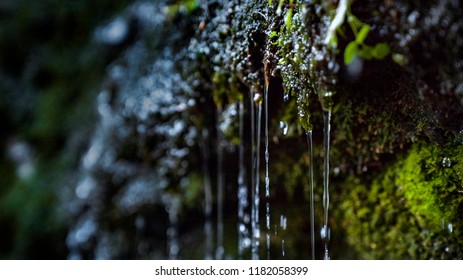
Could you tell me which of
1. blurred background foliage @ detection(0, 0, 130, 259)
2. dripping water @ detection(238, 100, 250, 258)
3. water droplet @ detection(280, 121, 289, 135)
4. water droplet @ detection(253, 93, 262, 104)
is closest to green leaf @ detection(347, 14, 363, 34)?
water droplet @ detection(253, 93, 262, 104)

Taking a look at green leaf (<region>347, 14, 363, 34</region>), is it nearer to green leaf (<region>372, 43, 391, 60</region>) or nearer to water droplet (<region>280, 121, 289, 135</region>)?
green leaf (<region>372, 43, 391, 60</region>)

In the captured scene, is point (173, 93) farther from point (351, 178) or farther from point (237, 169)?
point (351, 178)

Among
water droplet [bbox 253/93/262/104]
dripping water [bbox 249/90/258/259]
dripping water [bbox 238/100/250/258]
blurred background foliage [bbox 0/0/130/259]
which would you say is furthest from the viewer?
blurred background foliage [bbox 0/0/130/259]

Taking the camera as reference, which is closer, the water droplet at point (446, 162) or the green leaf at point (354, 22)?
the green leaf at point (354, 22)

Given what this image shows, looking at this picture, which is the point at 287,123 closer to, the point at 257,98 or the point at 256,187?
the point at 257,98

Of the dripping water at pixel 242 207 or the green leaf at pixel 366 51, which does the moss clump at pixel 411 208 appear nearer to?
the dripping water at pixel 242 207

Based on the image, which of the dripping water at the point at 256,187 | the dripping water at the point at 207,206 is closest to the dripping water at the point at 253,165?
the dripping water at the point at 256,187

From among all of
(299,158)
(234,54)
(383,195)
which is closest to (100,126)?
(234,54)
